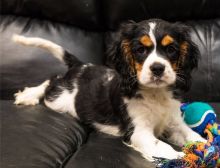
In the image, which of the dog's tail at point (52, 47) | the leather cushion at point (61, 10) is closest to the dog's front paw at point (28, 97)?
the dog's tail at point (52, 47)

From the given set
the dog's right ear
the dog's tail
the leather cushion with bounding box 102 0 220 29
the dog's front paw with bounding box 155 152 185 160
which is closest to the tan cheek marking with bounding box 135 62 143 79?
the dog's right ear

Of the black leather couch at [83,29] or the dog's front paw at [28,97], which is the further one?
the black leather couch at [83,29]

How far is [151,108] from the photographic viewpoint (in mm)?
2152

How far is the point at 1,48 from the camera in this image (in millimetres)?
2961

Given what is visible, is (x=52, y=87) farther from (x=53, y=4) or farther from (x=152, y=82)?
(x=152, y=82)

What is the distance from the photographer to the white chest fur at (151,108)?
213 cm

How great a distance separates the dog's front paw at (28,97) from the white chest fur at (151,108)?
0.68 metres

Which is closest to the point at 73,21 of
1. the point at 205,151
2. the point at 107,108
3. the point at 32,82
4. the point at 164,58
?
the point at 32,82

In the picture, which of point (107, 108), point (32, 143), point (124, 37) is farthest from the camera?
point (107, 108)

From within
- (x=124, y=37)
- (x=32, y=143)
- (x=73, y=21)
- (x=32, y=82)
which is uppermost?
(x=124, y=37)

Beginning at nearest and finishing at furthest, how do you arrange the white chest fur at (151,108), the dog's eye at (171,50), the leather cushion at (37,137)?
the leather cushion at (37,137), the dog's eye at (171,50), the white chest fur at (151,108)

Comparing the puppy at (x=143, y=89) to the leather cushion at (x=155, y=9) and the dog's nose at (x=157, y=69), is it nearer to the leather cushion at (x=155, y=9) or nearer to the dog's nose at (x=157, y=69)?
the dog's nose at (x=157, y=69)

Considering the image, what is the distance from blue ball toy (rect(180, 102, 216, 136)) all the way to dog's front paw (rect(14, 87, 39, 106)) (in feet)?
2.91

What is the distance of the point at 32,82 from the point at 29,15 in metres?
0.47
